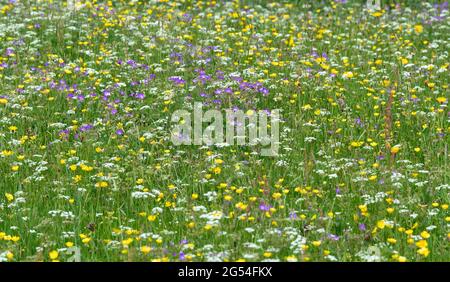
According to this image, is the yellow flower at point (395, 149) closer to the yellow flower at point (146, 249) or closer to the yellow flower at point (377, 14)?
the yellow flower at point (146, 249)

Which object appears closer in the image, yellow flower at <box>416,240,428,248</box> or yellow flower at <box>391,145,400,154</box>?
yellow flower at <box>416,240,428,248</box>

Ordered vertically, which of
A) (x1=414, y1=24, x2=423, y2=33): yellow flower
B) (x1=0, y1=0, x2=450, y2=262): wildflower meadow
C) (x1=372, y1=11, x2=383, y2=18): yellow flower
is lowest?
(x1=0, y1=0, x2=450, y2=262): wildflower meadow

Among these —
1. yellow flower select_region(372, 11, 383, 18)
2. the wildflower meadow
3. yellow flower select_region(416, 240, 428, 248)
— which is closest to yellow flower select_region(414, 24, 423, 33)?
the wildflower meadow

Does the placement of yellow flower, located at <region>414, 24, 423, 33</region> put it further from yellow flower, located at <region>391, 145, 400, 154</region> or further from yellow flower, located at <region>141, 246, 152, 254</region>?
yellow flower, located at <region>141, 246, 152, 254</region>

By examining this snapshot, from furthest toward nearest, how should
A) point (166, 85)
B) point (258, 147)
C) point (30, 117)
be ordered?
1. point (166, 85)
2. point (30, 117)
3. point (258, 147)

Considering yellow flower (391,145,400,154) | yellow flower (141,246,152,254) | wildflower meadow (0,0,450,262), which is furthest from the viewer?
yellow flower (391,145,400,154)

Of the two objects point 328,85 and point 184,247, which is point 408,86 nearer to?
point 328,85

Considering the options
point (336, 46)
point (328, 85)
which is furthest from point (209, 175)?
point (336, 46)

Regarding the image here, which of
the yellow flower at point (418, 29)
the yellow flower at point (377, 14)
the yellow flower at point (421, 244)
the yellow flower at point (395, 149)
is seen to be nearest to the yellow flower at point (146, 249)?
the yellow flower at point (421, 244)

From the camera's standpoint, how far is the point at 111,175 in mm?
6477

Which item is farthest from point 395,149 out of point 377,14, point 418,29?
point 377,14

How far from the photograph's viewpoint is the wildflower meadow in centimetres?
565

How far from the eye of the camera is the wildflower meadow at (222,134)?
18.5 ft

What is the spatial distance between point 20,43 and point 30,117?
7.21ft
